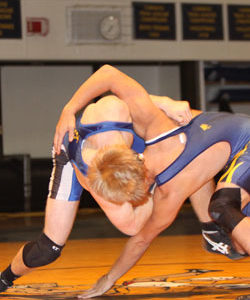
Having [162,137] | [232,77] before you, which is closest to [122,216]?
[162,137]

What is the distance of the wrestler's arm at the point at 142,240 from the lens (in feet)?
8.93

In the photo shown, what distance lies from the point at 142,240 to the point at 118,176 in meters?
0.72

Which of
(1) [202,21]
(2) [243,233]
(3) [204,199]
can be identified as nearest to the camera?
(2) [243,233]

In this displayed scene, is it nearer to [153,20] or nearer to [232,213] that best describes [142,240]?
[232,213]

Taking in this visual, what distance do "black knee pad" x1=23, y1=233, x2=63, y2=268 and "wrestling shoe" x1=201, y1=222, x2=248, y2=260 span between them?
0.67 meters

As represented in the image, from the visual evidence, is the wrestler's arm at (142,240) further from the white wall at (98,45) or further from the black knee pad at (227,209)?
the white wall at (98,45)

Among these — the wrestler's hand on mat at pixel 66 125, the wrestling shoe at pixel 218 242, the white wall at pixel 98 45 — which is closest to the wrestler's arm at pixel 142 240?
the wrestling shoe at pixel 218 242

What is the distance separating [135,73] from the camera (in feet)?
32.6

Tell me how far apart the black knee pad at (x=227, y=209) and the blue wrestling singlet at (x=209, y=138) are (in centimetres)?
11

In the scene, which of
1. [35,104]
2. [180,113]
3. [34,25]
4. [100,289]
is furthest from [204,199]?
[35,104]

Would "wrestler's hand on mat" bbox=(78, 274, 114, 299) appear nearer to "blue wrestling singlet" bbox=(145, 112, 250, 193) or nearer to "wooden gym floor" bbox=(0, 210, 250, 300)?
"wooden gym floor" bbox=(0, 210, 250, 300)

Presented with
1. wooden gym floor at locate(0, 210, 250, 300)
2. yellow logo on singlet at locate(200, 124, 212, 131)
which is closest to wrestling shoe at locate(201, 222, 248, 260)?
wooden gym floor at locate(0, 210, 250, 300)

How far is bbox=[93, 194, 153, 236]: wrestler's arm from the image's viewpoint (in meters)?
2.47

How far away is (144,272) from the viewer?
146 inches
